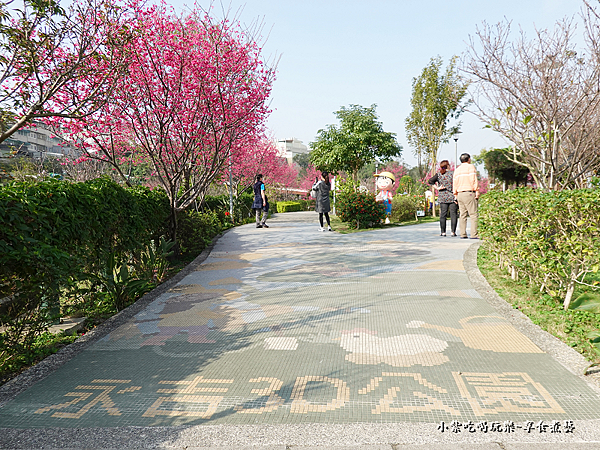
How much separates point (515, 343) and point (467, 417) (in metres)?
1.49

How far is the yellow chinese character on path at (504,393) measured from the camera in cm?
268

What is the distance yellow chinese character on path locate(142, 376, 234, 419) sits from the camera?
2.71 metres

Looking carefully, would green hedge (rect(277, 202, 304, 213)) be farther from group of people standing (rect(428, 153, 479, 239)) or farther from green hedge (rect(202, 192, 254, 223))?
group of people standing (rect(428, 153, 479, 239))

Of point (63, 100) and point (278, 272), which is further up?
point (63, 100)

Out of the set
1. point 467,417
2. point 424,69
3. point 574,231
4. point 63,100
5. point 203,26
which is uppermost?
point 424,69

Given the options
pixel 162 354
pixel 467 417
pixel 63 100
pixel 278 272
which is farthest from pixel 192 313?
pixel 63 100

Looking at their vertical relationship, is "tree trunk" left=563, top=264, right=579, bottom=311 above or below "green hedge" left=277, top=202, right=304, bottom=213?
below

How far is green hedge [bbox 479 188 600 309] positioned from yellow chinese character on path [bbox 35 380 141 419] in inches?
163

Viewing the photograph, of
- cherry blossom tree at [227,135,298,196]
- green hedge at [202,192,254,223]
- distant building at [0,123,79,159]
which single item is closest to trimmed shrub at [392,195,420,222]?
green hedge at [202,192,254,223]

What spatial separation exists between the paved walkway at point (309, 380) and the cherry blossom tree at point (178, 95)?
3.72m

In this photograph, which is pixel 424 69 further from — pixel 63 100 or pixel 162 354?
pixel 162 354

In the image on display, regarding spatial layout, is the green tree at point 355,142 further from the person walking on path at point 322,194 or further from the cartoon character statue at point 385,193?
the person walking on path at point 322,194

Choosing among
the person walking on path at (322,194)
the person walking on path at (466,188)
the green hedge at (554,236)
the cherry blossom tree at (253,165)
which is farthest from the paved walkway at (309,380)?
the cherry blossom tree at (253,165)

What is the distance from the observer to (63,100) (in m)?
7.67
